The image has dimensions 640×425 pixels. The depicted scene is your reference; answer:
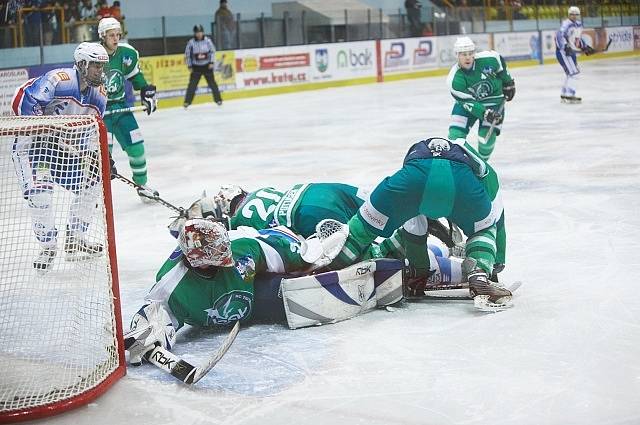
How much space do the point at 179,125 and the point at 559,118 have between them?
4389 millimetres

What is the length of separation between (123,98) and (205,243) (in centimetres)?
379

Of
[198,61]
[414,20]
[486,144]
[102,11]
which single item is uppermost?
[414,20]

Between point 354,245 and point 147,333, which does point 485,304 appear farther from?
point 147,333

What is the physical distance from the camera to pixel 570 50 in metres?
12.5

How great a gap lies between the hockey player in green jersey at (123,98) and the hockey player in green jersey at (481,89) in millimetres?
2191

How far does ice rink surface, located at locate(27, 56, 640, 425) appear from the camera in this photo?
264cm

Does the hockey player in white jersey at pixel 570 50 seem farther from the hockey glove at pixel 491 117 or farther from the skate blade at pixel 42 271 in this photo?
the skate blade at pixel 42 271

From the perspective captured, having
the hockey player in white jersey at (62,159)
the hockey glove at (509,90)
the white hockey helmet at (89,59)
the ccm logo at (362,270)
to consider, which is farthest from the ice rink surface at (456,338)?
the white hockey helmet at (89,59)

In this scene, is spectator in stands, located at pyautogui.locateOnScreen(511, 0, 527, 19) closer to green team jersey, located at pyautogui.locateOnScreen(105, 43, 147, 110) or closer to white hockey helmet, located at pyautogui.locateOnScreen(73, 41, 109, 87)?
green team jersey, located at pyautogui.locateOnScreen(105, 43, 147, 110)

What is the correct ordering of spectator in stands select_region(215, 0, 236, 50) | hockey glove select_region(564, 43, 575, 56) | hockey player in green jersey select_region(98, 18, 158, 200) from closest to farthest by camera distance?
hockey player in green jersey select_region(98, 18, 158, 200) → hockey glove select_region(564, 43, 575, 56) → spectator in stands select_region(215, 0, 236, 50)

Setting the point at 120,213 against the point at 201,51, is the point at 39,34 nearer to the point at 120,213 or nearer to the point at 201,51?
the point at 201,51

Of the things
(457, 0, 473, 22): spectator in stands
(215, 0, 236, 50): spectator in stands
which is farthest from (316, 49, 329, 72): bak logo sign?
(457, 0, 473, 22): spectator in stands

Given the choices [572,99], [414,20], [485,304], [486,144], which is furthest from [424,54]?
[485,304]

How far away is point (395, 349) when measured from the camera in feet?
10.3
